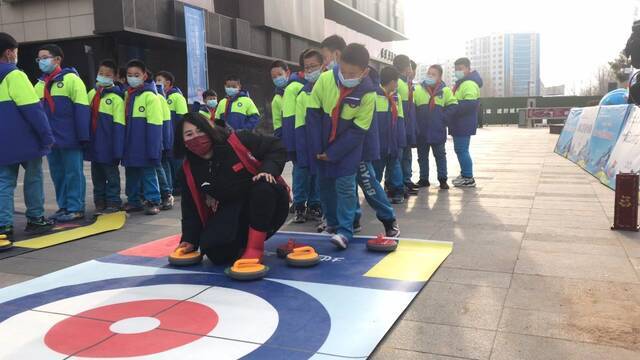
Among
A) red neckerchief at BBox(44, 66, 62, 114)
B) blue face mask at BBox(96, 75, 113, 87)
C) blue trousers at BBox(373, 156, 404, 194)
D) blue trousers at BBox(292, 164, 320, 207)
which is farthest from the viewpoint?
blue trousers at BBox(373, 156, 404, 194)

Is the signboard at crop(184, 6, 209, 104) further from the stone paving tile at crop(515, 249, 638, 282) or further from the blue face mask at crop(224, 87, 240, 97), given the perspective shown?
the stone paving tile at crop(515, 249, 638, 282)

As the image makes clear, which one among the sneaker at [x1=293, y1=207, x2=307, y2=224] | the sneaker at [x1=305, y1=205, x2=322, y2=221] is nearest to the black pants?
the sneaker at [x1=293, y1=207, x2=307, y2=224]

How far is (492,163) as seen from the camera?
12.9m

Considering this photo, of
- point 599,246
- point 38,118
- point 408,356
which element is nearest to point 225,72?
point 38,118

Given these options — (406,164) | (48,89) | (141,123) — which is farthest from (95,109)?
(406,164)

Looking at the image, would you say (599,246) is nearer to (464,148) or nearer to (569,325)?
(569,325)

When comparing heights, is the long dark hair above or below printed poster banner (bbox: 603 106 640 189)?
above

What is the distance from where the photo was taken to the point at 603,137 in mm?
10141

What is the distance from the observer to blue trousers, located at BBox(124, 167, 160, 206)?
Answer: 7.10 meters

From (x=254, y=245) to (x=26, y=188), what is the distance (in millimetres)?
2994

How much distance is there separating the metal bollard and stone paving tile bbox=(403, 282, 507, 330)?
246 cm

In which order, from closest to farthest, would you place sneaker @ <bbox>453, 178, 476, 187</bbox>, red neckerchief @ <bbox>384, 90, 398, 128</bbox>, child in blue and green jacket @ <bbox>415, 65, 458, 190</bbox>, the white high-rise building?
red neckerchief @ <bbox>384, 90, 398, 128</bbox> < child in blue and green jacket @ <bbox>415, 65, 458, 190</bbox> < sneaker @ <bbox>453, 178, 476, 187</bbox> < the white high-rise building

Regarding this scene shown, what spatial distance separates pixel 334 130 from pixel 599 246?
248 cm

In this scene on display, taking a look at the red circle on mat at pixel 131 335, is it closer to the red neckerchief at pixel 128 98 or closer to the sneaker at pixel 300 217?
the sneaker at pixel 300 217
